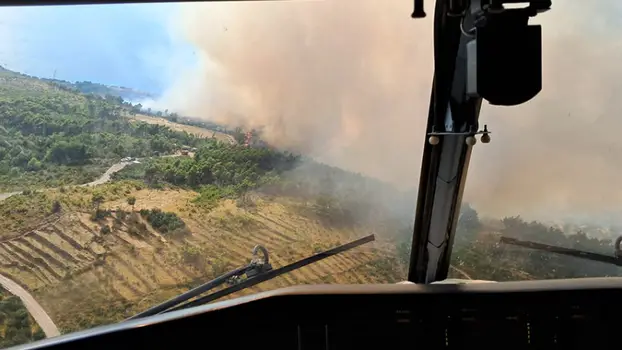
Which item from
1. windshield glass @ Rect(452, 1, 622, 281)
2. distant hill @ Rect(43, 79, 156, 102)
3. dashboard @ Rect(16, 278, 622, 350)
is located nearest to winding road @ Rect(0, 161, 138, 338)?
distant hill @ Rect(43, 79, 156, 102)

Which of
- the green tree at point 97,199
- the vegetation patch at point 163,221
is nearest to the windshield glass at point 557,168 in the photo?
the vegetation patch at point 163,221

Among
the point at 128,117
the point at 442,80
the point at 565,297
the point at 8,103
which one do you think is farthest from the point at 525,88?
the point at 8,103

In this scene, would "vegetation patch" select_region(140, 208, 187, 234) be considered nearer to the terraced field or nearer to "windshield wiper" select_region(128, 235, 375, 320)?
the terraced field

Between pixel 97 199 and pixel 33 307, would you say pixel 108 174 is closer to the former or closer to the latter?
pixel 97 199

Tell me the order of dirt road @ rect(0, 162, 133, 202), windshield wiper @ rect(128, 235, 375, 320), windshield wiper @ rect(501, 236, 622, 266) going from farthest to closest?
1. windshield wiper @ rect(501, 236, 622, 266)
2. windshield wiper @ rect(128, 235, 375, 320)
3. dirt road @ rect(0, 162, 133, 202)

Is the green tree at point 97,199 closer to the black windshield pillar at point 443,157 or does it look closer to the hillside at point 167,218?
the hillside at point 167,218

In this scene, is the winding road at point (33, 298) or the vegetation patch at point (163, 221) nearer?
the winding road at point (33, 298)
